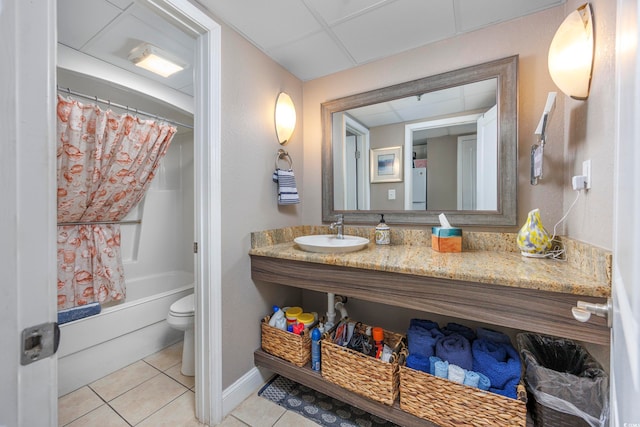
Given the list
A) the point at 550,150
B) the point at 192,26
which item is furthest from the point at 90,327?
the point at 550,150

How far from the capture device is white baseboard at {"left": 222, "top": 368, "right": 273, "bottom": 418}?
4.50ft

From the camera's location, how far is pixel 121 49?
1.62 metres

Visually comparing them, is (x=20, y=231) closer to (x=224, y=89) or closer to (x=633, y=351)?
(x=633, y=351)

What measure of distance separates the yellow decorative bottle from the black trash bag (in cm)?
40

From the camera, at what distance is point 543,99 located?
1.28 m

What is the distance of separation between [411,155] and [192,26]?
141cm

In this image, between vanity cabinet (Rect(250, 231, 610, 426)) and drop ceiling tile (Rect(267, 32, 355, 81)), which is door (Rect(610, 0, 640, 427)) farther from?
drop ceiling tile (Rect(267, 32, 355, 81))

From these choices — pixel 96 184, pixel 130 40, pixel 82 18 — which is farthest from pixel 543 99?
pixel 96 184

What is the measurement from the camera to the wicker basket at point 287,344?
1436 millimetres

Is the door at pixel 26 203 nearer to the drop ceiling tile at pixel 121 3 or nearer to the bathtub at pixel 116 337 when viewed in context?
the drop ceiling tile at pixel 121 3

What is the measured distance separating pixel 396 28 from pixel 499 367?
5.76 ft

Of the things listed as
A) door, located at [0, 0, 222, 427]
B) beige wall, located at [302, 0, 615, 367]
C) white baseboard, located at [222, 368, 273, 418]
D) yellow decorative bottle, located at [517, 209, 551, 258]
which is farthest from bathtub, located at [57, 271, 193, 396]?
yellow decorative bottle, located at [517, 209, 551, 258]

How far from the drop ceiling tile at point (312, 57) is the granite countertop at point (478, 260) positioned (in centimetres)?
118

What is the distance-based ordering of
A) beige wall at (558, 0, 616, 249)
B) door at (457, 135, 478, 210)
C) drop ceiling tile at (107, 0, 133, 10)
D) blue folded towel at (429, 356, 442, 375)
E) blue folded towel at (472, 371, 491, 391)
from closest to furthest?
beige wall at (558, 0, 616, 249) → blue folded towel at (472, 371, 491, 391) → blue folded towel at (429, 356, 442, 375) → drop ceiling tile at (107, 0, 133, 10) → door at (457, 135, 478, 210)
